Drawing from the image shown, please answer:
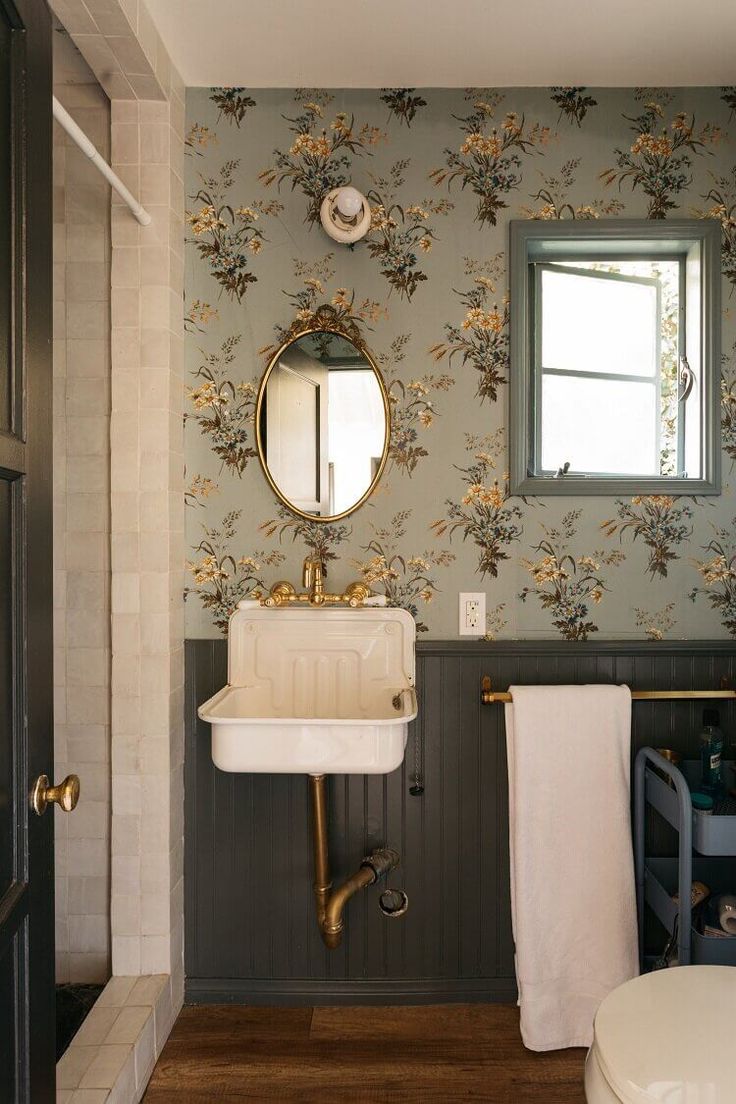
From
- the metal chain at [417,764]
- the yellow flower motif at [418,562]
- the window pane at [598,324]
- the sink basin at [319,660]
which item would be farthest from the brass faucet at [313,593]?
the window pane at [598,324]

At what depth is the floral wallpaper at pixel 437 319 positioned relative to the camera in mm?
2193

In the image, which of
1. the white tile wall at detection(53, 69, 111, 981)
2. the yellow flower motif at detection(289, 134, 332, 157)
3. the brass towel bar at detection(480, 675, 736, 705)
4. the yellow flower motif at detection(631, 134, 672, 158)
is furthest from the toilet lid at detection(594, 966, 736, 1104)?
the yellow flower motif at detection(289, 134, 332, 157)

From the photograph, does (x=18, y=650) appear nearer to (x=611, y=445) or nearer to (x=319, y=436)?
(x=319, y=436)

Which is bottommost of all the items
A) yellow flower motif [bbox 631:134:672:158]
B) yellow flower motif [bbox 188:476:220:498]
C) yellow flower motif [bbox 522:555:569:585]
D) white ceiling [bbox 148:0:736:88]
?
yellow flower motif [bbox 522:555:569:585]

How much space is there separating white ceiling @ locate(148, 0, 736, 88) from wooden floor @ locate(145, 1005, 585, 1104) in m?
2.53

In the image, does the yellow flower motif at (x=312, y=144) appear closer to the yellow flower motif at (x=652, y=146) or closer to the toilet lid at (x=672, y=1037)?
the yellow flower motif at (x=652, y=146)

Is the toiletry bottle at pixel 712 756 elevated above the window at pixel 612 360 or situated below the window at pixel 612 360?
below

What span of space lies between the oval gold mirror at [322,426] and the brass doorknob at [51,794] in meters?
1.12

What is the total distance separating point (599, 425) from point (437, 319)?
570 mm

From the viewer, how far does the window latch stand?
7.32 feet

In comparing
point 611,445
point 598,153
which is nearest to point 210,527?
point 611,445

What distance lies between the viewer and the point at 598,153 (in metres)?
2.20

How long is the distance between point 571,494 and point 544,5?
3.85 feet

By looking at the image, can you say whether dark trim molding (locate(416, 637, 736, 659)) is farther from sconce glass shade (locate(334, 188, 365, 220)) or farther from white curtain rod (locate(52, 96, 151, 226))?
white curtain rod (locate(52, 96, 151, 226))
